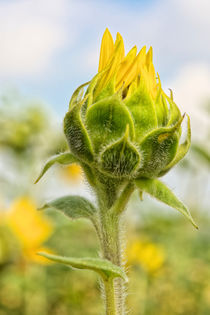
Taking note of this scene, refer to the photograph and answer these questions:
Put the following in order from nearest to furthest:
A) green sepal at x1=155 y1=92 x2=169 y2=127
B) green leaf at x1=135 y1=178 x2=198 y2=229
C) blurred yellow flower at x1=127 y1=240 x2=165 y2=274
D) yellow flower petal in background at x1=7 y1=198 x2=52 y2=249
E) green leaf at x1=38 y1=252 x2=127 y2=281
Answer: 1. green leaf at x1=38 y1=252 x2=127 y2=281
2. green leaf at x1=135 y1=178 x2=198 y2=229
3. green sepal at x1=155 y1=92 x2=169 y2=127
4. yellow flower petal in background at x1=7 y1=198 x2=52 y2=249
5. blurred yellow flower at x1=127 y1=240 x2=165 y2=274

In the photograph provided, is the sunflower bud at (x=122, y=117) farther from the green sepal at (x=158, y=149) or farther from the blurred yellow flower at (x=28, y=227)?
the blurred yellow flower at (x=28, y=227)

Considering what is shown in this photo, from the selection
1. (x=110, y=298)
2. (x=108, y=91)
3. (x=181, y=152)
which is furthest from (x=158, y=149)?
(x=110, y=298)

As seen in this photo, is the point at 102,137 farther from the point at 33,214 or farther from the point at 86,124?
the point at 33,214

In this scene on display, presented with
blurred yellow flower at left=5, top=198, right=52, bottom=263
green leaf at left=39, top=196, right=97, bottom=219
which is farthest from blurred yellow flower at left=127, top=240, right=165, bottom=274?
green leaf at left=39, top=196, right=97, bottom=219

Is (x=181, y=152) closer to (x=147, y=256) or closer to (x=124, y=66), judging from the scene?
(x=124, y=66)

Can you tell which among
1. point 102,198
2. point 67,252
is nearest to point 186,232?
point 67,252

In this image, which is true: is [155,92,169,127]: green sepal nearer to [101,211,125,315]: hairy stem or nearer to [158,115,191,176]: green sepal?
[158,115,191,176]: green sepal

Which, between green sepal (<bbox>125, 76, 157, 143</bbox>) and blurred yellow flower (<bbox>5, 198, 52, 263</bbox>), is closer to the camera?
green sepal (<bbox>125, 76, 157, 143</bbox>)

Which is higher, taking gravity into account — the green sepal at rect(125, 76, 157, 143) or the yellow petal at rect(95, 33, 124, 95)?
the yellow petal at rect(95, 33, 124, 95)
